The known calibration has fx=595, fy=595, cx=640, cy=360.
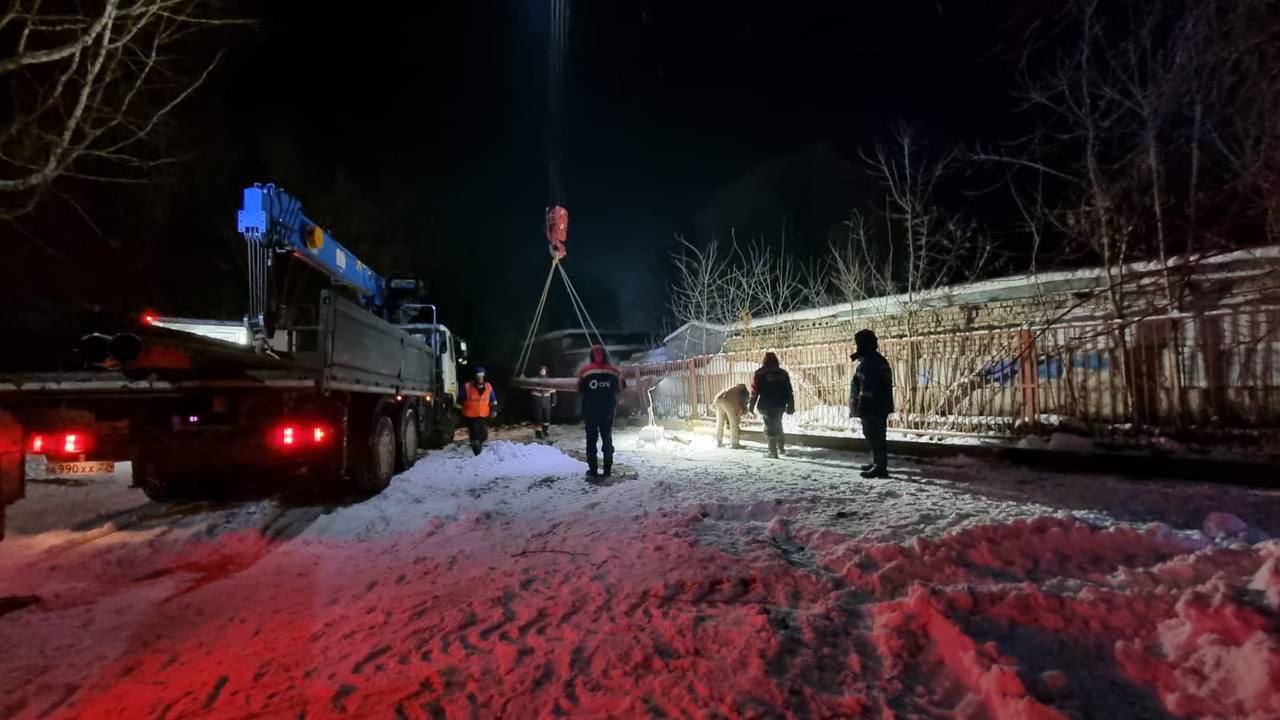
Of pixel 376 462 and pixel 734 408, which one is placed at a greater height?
pixel 734 408

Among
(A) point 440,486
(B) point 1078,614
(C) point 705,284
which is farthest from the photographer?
(C) point 705,284

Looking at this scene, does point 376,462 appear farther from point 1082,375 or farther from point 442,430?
point 1082,375

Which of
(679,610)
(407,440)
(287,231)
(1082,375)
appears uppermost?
(287,231)

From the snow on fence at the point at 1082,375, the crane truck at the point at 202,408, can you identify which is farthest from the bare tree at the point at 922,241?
the crane truck at the point at 202,408

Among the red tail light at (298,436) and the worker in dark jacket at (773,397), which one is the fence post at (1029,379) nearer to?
the worker in dark jacket at (773,397)

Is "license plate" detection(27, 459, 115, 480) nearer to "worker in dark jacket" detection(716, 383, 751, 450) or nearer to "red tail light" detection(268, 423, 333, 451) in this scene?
"red tail light" detection(268, 423, 333, 451)

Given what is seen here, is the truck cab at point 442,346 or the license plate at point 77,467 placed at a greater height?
the truck cab at point 442,346

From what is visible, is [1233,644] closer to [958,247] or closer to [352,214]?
[958,247]

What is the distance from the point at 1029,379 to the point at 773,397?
3.83m

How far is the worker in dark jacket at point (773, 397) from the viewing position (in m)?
9.51

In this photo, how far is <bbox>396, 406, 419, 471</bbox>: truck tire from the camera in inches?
358

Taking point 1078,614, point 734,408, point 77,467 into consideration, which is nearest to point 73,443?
point 77,467

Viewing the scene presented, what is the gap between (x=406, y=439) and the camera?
938 cm

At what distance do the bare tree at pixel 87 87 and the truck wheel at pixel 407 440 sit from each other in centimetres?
504
